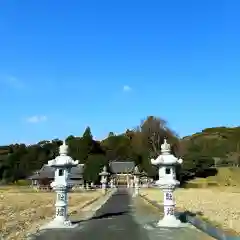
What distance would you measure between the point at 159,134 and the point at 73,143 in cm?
1974

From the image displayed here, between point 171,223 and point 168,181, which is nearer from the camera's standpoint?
point 171,223

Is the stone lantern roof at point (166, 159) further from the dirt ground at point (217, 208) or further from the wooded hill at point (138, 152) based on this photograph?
the wooded hill at point (138, 152)

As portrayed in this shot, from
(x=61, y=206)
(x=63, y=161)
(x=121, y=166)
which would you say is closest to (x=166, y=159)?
(x=63, y=161)

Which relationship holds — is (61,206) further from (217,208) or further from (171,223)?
(217,208)

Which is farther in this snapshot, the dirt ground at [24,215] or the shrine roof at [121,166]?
the shrine roof at [121,166]

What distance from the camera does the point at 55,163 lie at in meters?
15.4

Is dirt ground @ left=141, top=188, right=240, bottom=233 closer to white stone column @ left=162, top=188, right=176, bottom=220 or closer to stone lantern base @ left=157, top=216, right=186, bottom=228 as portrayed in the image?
stone lantern base @ left=157, top=216, right=186, bottom=228

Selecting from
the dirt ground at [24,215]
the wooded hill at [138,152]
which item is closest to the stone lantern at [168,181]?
the dirt ground at [24,215]

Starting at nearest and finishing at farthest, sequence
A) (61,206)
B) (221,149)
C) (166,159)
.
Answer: (61,206) < (166,159) < (221,149)

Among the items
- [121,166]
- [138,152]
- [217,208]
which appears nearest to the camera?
[217,208]

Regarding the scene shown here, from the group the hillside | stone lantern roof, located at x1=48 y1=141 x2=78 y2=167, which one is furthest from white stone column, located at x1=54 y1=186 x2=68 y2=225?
the hillside

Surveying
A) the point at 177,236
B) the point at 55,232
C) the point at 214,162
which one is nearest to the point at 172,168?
the point at 177,236

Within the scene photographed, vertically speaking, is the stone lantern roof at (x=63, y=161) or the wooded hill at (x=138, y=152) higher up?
the wooded hill at (x=138, y=152)

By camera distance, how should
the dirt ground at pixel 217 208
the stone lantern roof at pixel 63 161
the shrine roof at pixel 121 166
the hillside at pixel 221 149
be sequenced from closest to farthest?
1. the stone lantern roof at pixel 63 161
2. the dirt ground at pixel 217 208
3. the shrine roof at pixel 121 166
4. the hillside at pixel 221 149
